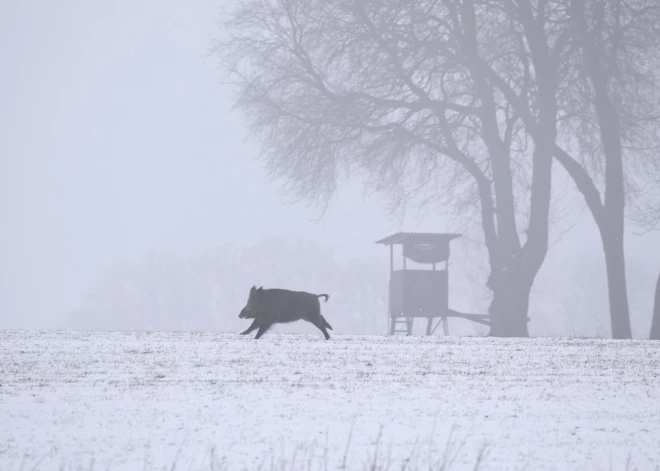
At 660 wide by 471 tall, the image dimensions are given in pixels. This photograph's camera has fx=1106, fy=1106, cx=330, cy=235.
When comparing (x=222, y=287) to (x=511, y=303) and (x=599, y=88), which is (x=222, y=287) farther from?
(x=599, y=88)

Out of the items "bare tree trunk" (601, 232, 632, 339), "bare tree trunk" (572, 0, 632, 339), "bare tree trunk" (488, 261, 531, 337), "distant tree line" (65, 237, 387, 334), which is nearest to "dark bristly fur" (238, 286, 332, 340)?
"bare tree trunk" (572, 0, 632, 339)

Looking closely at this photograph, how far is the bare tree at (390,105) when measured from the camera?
106 ft

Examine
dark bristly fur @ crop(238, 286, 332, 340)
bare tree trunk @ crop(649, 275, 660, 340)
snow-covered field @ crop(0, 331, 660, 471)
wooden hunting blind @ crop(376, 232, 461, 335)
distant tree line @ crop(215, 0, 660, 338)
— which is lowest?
snow-covered field @ crop(0, 331, 660, 471)

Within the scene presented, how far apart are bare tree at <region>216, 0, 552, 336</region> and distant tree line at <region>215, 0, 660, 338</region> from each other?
0.05 meters

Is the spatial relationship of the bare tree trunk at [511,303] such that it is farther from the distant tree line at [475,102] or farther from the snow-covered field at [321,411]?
the snow-covered field at [321,411]

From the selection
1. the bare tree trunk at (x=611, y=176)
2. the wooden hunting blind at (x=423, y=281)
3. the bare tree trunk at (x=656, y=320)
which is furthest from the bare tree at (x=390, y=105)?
the wooden hunting blind at (x=423, y=281)

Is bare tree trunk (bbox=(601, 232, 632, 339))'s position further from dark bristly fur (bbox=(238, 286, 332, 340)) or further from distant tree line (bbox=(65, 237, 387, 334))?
distant tree line (bbox=(65, 237, 387, 334))

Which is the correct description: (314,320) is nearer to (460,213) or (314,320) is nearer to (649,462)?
(649,462)

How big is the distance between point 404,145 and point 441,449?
26.3 meters

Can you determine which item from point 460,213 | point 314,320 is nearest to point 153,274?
point 460,213

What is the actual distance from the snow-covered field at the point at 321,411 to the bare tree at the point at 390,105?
58.7 feet

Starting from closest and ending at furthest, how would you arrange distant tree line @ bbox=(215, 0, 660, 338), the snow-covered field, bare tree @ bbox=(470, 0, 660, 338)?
the snow-covered field → bare tree @ bbox=(470, 0, 660, 338) → distant tree line @ bbox=(215, 0, 660, 338)

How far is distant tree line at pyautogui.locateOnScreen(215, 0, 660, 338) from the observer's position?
3025 centimetres

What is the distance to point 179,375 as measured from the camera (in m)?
12.1
